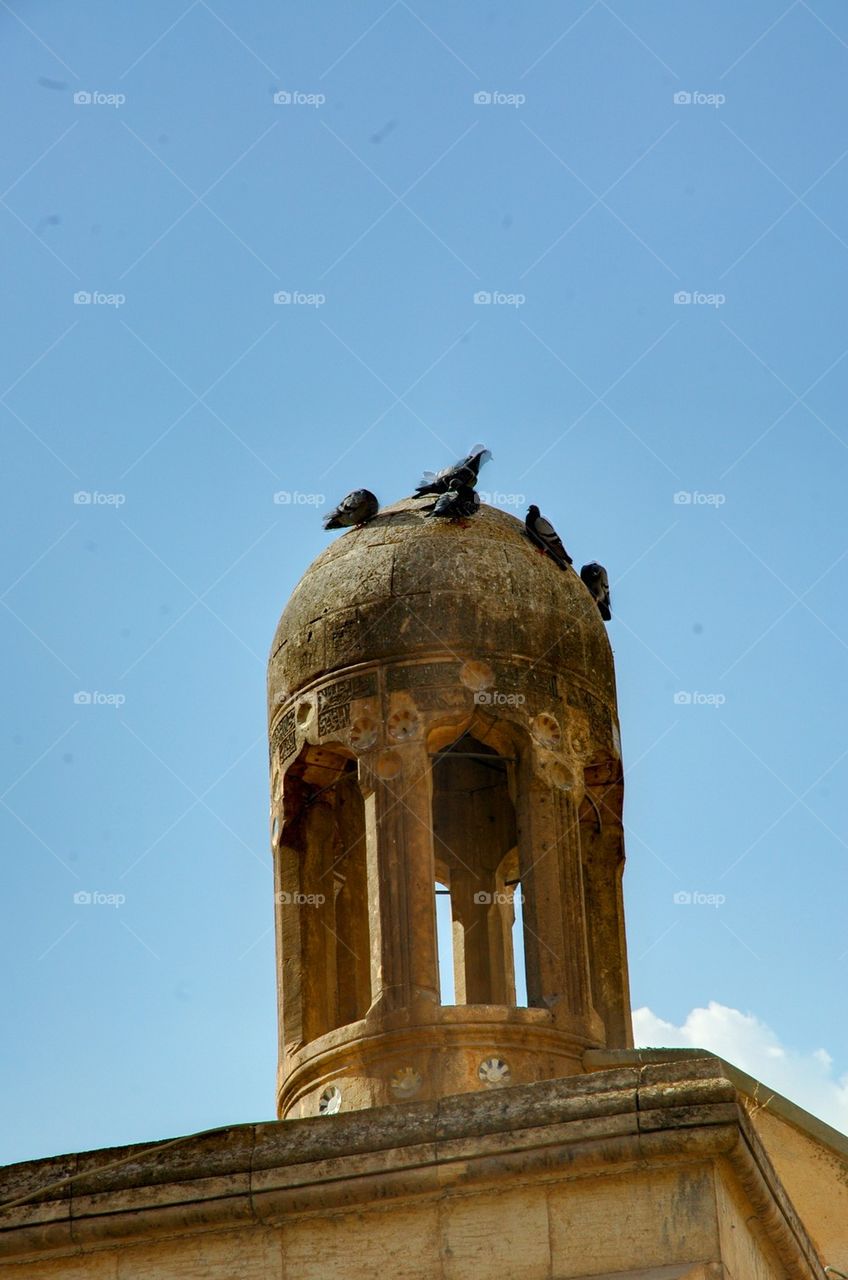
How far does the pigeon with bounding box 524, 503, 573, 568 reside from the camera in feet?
65.1

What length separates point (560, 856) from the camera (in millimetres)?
18672

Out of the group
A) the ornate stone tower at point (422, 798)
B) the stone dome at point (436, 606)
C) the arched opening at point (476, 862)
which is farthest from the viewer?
the arched opening at point (476, 862)

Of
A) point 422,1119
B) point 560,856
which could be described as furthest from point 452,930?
point 422,1119

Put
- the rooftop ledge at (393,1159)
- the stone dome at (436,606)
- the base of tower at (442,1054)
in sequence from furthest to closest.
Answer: the stone dome at (436,606), the base of tower at (442,1054), the rooftop ledge at (393,1159)

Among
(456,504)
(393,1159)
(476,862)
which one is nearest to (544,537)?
(456,504)

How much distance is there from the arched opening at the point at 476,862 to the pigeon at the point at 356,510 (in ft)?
6.92

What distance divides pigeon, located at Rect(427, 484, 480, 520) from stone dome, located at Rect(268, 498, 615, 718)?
9 cm

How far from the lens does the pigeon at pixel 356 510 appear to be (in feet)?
65.4

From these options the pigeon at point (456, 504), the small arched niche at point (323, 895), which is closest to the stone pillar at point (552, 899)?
the small arched niche at point (323, 895)

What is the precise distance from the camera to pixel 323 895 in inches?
772

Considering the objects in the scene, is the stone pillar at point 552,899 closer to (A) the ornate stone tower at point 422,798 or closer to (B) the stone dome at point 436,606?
(A) the ornate stone tower at point 422,798
